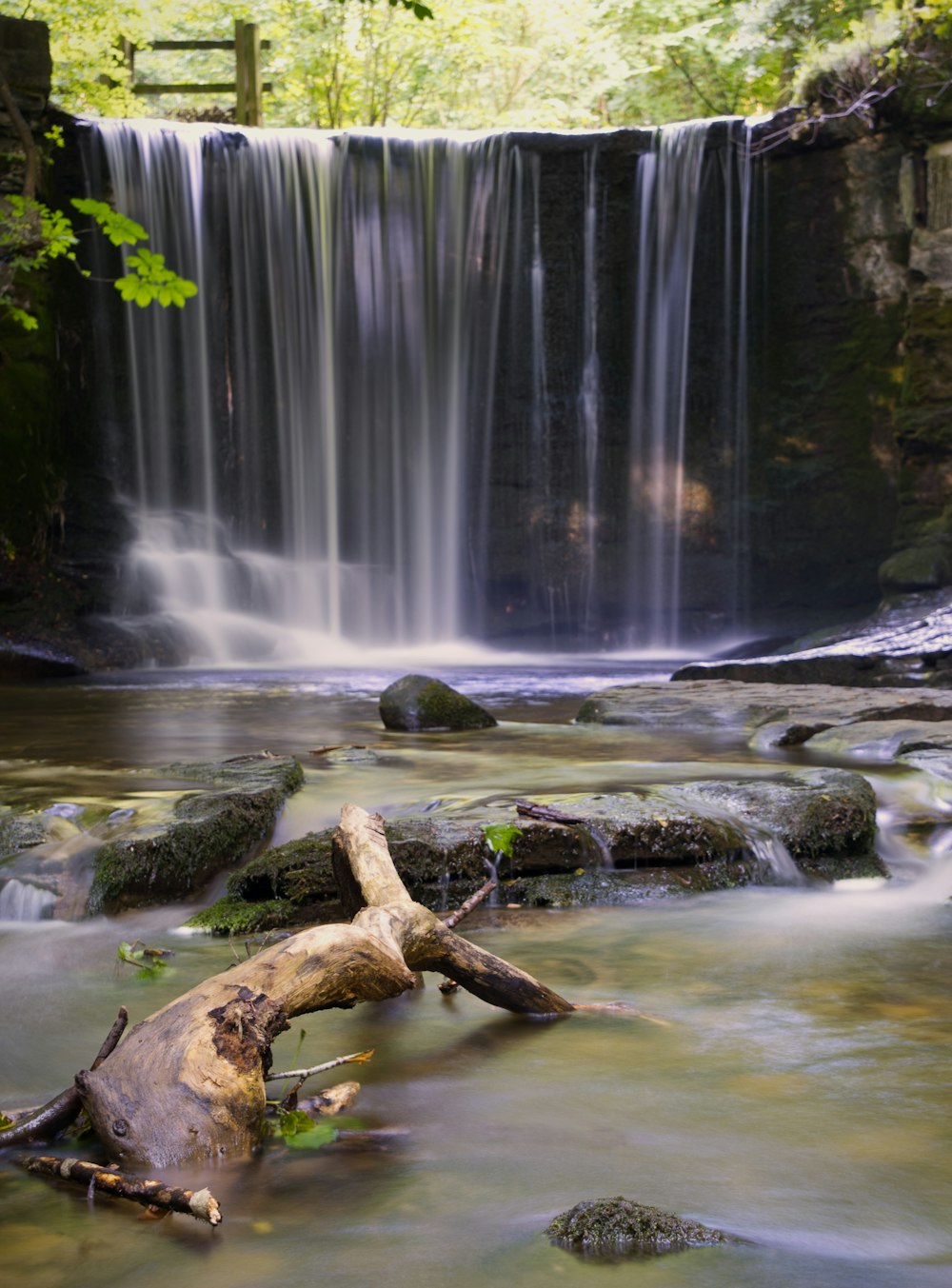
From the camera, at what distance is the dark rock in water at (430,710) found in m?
7.81

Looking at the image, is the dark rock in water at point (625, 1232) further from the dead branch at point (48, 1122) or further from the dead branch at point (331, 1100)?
the dead branch at point (48, 1122)

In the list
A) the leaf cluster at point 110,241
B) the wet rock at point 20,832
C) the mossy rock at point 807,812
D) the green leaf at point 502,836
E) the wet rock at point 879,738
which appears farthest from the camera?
the leaf cluster at point 110,241

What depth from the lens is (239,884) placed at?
171 inches

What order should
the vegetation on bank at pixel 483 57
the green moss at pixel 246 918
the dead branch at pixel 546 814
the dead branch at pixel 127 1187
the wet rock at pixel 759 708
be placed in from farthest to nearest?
the vegetation on bank at pixel 483 57 → the wet rock at pixel 759 708 → the dead branch at pixel 546 814 → the green moss at pixel 246 918 → the dead branch at pixel 127 1187

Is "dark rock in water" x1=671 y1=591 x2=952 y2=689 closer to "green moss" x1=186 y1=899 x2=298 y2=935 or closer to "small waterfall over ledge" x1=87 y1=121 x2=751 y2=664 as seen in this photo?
"small waterfall over ledge" x1=87 y1=121 x2=751 y2=664

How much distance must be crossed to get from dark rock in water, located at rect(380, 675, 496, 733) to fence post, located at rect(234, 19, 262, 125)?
1343 cm


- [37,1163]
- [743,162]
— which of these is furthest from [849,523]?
[37,1163]

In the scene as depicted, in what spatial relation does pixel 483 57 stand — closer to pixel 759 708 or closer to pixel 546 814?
pixel 759 708

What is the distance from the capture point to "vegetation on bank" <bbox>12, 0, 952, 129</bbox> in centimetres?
1936

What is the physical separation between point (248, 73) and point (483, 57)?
7786 millimetres

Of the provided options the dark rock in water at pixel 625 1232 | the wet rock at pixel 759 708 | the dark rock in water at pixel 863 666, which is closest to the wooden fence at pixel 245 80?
the dark rock in water at pixel 863 666

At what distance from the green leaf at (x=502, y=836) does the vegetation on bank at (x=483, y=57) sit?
1678 centimetres

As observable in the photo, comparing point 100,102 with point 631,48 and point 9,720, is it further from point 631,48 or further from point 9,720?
point 9,720

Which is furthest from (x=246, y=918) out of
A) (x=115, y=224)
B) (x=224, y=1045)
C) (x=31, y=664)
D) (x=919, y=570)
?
(x=919, y=570)
